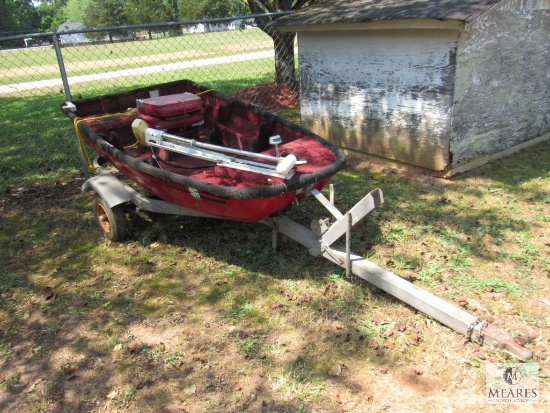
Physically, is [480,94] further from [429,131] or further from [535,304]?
[535,304]

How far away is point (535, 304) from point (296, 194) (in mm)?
1922

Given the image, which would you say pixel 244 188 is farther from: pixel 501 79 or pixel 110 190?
pixel 501 79

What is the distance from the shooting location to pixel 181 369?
3.02m

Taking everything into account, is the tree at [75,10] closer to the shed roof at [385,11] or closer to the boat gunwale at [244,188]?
the shed roof at [385,11]

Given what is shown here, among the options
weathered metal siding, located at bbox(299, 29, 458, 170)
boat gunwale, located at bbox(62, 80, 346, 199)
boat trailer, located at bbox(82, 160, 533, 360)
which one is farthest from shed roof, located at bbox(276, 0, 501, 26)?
boat trailer, located at bbox(82, 160, 533, 360)

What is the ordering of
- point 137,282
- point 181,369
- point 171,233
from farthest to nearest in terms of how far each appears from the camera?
point 171,233
point 137,282
point 181,369

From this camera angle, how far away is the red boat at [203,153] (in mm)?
3459

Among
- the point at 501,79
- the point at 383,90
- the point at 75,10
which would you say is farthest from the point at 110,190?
the point at 75,10

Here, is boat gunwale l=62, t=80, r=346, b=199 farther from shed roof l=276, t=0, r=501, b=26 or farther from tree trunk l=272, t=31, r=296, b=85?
tree trunk l=272, t=31, r=296, b=85

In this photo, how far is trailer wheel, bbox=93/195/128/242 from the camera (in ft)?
14.7

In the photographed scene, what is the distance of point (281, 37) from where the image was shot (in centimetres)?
978

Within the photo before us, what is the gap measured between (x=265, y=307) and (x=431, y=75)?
3.32m

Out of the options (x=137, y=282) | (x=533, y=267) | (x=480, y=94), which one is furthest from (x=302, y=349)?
(x=480, y=94)

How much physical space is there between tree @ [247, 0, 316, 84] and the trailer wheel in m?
6.11
